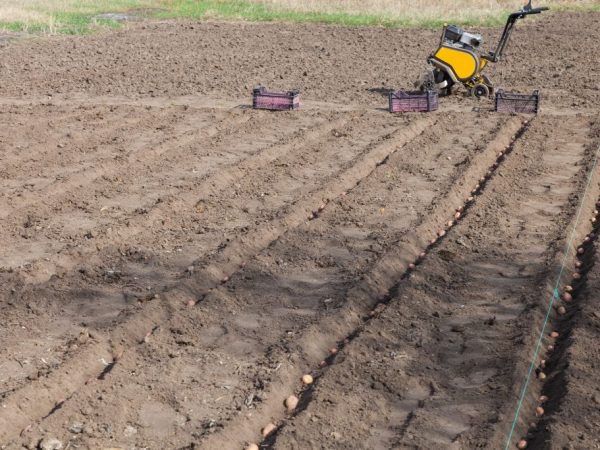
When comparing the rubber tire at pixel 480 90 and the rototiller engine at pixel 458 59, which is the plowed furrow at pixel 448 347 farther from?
the rubber tire at pixel 480 90

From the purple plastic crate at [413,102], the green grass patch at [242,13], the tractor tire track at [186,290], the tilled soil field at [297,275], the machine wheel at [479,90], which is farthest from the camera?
the green grass patch at [242,13]

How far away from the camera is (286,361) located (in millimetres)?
6051

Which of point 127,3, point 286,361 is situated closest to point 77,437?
point 286,361

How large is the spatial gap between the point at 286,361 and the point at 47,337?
5.55 feet

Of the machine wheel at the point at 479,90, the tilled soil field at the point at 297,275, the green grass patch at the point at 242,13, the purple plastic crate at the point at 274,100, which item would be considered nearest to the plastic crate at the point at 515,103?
the tilled soil field at the point at 297,275

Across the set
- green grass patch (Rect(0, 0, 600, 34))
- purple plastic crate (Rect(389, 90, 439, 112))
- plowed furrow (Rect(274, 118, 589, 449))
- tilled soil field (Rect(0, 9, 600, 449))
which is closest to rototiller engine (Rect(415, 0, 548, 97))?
tilled soil field (Rect(0, 9, 600, 449))

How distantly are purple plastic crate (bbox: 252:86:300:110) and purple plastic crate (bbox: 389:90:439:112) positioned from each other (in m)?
1.45

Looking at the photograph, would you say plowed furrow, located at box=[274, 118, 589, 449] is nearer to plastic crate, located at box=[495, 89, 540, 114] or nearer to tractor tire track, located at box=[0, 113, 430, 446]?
tractor tire track, located at box=[0, 113, 430, 446]

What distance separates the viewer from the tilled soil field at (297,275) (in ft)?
17.9

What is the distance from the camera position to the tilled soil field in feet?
17.9

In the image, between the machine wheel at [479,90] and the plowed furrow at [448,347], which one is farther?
the machine wheel at [479,90]

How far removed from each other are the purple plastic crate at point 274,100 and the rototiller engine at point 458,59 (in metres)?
2.06

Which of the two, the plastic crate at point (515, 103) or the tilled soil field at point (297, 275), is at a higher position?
the plastic crate at point (515, 103)

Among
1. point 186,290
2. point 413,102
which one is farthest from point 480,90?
point 186,290
